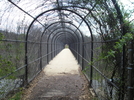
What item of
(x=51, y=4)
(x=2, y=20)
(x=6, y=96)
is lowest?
(x=6, y=96)

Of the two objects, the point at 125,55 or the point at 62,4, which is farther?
the point at 62,4

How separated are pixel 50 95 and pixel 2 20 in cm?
287

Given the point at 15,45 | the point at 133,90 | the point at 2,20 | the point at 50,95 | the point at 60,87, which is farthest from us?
the point at 60,87

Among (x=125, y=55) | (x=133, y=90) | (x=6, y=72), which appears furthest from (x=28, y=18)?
(x=133, y=90)

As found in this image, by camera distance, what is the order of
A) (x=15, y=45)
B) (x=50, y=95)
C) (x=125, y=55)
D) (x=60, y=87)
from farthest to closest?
(x=60, y=87), (x=50, y=95), (x=15, y=45), (x=125, y=55)

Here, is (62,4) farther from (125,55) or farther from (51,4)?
(125,55)

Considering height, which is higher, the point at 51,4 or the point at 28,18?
the point at 51,4

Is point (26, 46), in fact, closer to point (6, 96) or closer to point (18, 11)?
point (18, 11)

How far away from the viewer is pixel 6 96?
11.9ft

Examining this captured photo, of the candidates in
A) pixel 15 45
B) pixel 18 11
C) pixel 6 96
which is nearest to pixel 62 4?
pixel 18 11

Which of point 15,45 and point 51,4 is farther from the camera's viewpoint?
point 51,4

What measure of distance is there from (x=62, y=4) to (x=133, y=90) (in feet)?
15.4

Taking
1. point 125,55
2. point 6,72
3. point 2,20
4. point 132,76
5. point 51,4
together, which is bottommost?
point 6,72

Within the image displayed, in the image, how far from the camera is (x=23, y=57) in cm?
535
